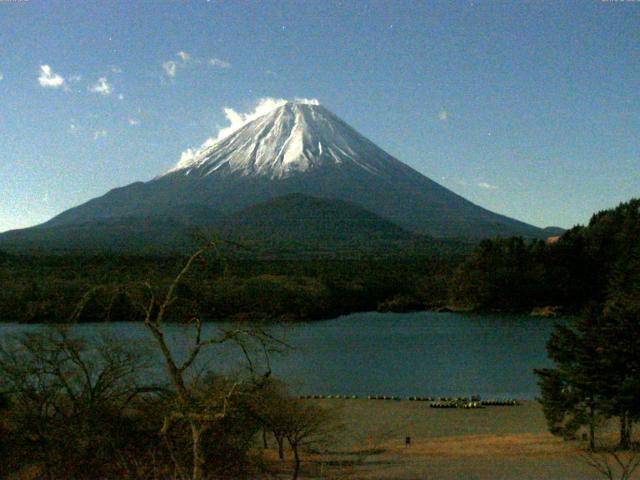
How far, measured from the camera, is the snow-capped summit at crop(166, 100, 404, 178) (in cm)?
10544

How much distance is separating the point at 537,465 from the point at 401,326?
26.9 m

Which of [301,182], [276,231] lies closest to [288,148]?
[301,182]

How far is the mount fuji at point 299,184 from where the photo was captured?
9194 cm

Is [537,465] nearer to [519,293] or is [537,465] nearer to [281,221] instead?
[519,293]

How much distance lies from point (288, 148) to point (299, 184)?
10.6 m

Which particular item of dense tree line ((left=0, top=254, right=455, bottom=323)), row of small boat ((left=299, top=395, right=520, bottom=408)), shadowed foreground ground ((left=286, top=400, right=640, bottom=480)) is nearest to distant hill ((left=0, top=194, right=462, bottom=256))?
dense tree line ((left=0, top=254, right=455, bottom=323))

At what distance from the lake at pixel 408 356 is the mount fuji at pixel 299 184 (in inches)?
1909

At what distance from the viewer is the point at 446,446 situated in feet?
44.0

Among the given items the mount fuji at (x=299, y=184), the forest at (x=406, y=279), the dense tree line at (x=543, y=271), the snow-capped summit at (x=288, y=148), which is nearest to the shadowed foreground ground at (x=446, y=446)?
the forest at (x=406, y=279)

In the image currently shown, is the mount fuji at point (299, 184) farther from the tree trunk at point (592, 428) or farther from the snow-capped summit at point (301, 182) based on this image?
the tree trunk at point (592, 428)

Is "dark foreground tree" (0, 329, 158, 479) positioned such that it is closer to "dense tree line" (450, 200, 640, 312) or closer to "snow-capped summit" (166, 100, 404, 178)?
"dense tree line" (450, 200, 640, 312)

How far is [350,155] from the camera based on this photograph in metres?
107

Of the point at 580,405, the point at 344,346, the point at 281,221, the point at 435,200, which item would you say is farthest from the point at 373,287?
the point at 435,200

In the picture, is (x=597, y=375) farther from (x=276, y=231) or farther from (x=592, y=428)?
(x=276, y=231)
